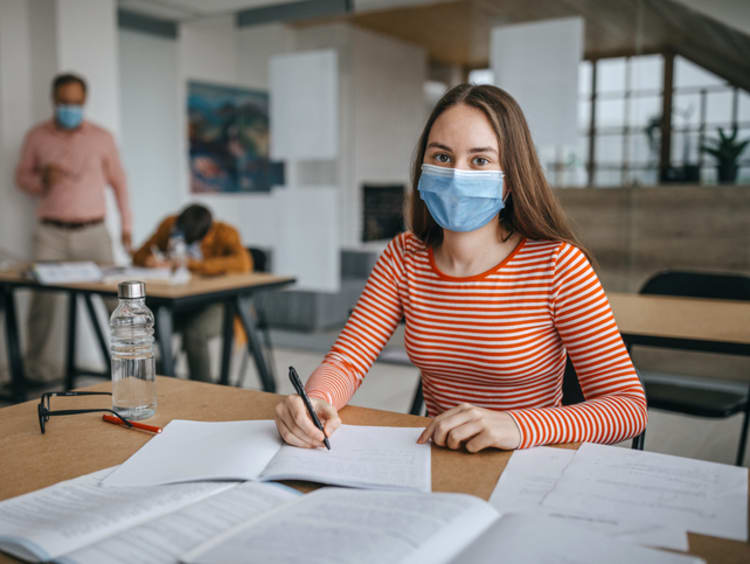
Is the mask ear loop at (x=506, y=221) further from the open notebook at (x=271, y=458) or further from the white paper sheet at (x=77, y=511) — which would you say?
the white paper sheet at (x=77, y=511)

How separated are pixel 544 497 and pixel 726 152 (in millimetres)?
3632

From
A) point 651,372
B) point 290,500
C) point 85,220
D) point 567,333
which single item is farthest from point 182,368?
point 290,500

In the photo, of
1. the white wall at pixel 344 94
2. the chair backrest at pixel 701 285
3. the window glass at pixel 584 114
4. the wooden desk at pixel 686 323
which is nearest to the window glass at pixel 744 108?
the window glass at pixel 584 114

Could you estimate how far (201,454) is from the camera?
3.20 feet

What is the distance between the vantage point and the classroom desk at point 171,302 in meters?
2.78

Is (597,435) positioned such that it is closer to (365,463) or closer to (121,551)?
(365,463)

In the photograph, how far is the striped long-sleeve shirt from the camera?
1.25m

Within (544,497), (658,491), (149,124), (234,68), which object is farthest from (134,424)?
(149,124)

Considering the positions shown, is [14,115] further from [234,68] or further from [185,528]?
[185,528]

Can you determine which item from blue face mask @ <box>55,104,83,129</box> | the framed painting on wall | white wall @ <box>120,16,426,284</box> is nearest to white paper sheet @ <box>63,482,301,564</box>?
blue face mask @ <box>55,104,83,129</box>

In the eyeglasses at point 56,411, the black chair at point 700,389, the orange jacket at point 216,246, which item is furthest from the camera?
the orange jacket at point 216,246

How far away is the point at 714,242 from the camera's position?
3.98 meters

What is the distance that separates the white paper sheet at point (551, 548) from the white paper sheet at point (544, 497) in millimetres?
40

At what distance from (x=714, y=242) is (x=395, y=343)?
2.20 meters
